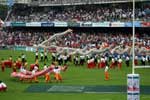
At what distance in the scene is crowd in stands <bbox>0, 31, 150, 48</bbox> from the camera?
53.9 metres

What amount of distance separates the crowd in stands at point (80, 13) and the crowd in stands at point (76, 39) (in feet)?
6.15

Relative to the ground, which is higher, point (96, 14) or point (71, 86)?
point (96, 14)

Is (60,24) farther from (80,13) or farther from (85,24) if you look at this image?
(85,24)

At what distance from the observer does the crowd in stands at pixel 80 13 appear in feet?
186

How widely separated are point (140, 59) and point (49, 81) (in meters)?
12.5

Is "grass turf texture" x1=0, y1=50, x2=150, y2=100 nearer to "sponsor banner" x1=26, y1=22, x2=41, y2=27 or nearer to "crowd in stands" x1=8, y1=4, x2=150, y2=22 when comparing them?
"crowd in stands" x1=8, y1=4, x2=150, y2=22

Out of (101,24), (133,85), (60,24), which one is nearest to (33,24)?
(60,24)

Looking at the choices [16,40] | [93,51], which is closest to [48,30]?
[16,40]

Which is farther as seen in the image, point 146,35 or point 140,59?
point 146,35

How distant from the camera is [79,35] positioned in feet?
199

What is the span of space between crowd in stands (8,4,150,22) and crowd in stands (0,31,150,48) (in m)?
1.88

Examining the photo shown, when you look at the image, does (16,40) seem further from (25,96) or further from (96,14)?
(25,96)

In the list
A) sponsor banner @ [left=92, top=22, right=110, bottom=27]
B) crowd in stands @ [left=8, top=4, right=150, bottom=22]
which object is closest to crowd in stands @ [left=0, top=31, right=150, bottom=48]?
sponsor banner @ [left=92, top=22, right=110, bottom=27]

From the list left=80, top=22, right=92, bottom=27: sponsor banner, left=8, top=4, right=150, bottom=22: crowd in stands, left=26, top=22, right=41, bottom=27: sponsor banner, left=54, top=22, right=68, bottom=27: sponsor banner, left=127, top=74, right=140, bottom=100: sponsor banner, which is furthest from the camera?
left=26, top=22, right=41, bottom=27: sponsor banner
